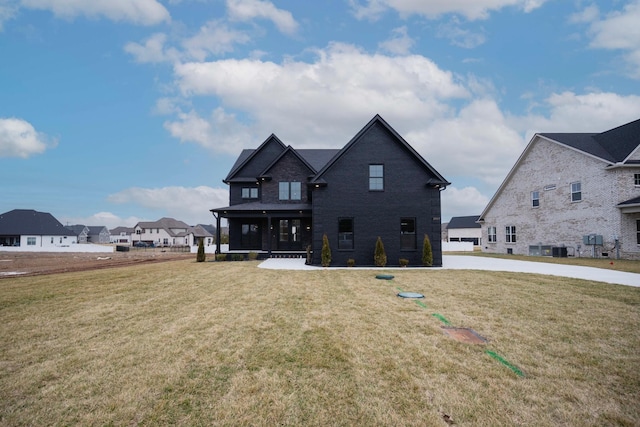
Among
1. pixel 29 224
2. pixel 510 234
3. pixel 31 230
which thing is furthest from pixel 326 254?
pixel 29 224

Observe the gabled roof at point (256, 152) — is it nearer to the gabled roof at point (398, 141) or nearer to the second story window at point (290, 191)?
the second story window at point (290, 191)

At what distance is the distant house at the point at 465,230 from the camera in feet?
201

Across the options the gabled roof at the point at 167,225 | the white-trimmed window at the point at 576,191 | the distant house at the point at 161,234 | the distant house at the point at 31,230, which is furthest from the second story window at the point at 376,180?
the gabled roof at the point at 167,225

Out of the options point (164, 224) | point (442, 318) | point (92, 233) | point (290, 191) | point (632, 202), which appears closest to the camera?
point (442, 318)

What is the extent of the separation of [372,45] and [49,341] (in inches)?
803

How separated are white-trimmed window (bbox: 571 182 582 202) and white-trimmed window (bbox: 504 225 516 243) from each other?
5996 mm

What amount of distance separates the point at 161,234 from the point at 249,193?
6853 cm

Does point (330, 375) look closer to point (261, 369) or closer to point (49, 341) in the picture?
point (261, 369)

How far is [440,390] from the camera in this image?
3531 mm

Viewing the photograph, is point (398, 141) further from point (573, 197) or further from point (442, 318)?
point (573, 197)

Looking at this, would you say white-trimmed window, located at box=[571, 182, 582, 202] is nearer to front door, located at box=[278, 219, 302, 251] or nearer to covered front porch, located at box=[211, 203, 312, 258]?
covered front porch, located at box=[211, 203, 312, 258]

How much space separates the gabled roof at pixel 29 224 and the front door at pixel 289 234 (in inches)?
2422

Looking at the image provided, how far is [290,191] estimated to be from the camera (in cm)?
2303

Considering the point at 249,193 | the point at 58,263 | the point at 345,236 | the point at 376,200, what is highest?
the point at 249,193
